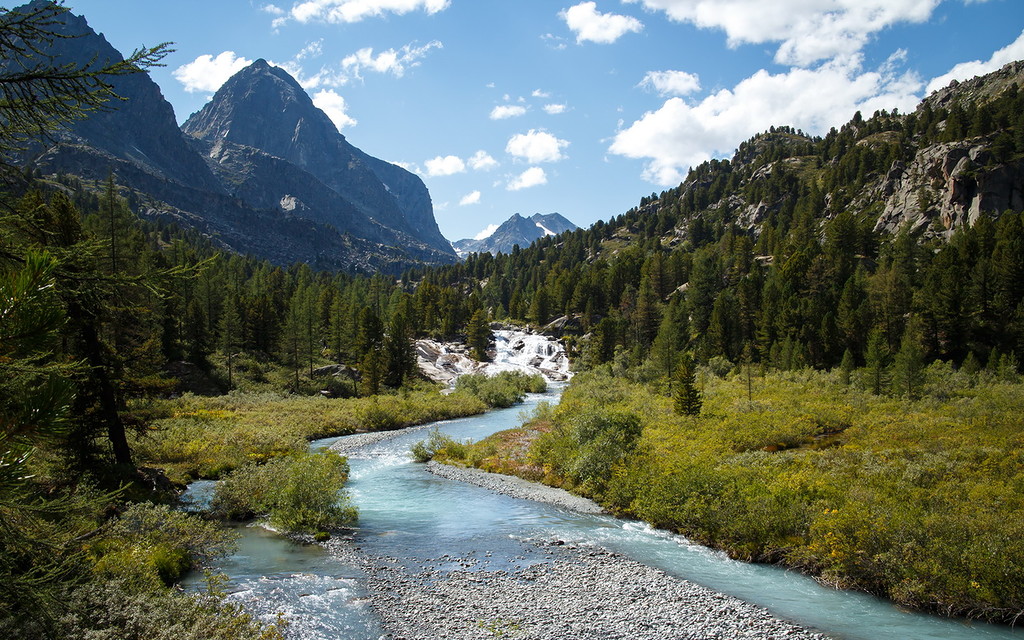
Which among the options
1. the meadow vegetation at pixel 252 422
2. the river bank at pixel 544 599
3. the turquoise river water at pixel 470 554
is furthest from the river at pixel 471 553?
the meadow vegetation at pixel 252 422

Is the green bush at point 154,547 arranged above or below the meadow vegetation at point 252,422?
above

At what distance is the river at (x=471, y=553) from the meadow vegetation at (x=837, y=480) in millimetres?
939

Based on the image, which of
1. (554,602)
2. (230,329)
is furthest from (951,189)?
(230,329)

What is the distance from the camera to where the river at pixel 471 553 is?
1450cm

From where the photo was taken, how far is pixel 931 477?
2169 centimetres

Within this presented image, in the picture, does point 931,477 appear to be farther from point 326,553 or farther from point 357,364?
point 357,364

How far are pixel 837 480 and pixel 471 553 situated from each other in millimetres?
15109

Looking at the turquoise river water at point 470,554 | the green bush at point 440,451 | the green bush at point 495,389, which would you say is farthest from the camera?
the green bush at point 495,389

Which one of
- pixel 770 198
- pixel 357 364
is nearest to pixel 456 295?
pixel 357 364

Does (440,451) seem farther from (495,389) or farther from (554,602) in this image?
(495,389)

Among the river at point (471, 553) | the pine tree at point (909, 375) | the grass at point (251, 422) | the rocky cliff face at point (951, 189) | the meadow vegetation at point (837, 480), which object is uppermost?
the rocky cliff face at point (951, 189)

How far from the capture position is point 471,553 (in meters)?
20.0

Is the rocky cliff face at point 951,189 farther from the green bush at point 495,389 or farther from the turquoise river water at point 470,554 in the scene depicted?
the turquoise river water at point 470,554

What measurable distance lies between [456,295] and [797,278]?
76.6 metres
